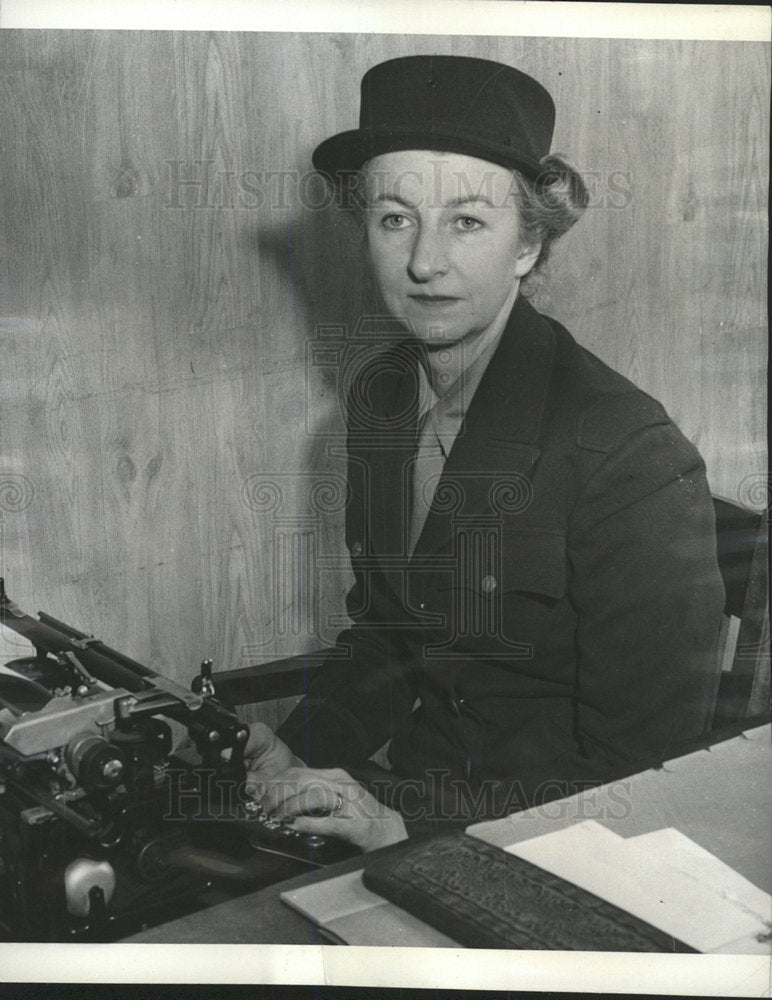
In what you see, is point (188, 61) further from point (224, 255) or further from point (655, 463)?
point (655, 463)

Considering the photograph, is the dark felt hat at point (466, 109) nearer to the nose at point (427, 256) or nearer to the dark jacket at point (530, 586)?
the nose at point (427, 256)

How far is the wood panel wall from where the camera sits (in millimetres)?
1735

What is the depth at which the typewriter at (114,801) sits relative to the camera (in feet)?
5.39

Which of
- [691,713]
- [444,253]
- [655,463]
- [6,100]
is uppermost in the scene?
[6,100]

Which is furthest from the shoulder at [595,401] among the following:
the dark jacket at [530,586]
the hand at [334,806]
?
the hand at [334,806]

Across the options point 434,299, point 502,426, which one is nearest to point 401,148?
point 434,299

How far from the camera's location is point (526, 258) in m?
1.73

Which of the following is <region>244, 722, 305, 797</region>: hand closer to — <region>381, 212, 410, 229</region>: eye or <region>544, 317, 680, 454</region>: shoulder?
<region>544, 317, 680, 454</region>: shoulder

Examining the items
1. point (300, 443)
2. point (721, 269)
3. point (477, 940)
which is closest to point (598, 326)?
point (721, 269)

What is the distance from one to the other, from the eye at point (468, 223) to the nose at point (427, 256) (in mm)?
40

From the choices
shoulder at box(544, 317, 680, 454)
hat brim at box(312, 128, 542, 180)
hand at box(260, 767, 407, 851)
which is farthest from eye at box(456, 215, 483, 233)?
hand at box(260, 767, 407, 851)

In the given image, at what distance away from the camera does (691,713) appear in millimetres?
1781

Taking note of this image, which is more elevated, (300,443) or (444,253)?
(444,253)

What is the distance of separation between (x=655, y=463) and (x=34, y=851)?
4.15 feet
